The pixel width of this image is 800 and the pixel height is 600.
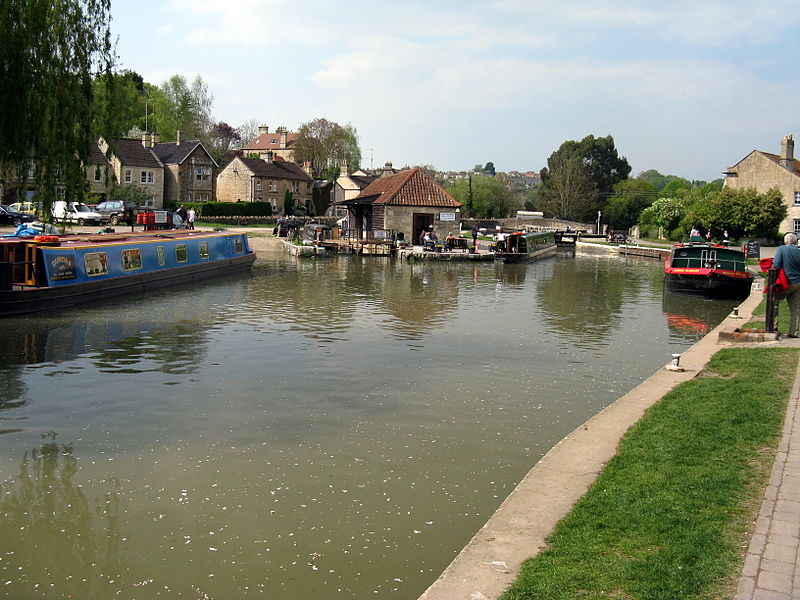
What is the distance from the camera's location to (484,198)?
91500 mm

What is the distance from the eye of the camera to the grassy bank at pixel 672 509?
504cm

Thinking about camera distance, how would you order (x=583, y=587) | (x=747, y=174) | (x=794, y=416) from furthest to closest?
(x=747, y=174)
(x=794, y=416)
(x=583, y=587)

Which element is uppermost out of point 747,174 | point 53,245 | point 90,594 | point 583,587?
point 747,174

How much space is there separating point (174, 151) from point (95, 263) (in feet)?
161

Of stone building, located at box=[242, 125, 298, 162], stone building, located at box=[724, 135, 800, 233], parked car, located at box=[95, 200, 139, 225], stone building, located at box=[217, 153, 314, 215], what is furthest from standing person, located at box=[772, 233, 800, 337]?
stone building, located at box=[242, 125, 298, 162]

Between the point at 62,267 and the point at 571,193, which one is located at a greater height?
the point at 571,193

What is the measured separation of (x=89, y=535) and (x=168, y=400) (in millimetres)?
4764

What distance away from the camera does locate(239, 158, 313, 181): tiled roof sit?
72812 millimetres

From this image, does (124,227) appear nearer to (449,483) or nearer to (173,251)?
(173,251)

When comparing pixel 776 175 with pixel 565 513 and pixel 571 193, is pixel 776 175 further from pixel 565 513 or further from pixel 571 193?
pixel 565 513

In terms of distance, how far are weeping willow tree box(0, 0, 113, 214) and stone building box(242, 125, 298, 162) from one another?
86.2m

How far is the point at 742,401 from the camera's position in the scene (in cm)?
934

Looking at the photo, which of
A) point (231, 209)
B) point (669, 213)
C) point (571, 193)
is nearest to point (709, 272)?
point (669, 213)

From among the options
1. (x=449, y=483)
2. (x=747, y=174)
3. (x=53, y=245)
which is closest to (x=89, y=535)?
(x=449, y=483)
